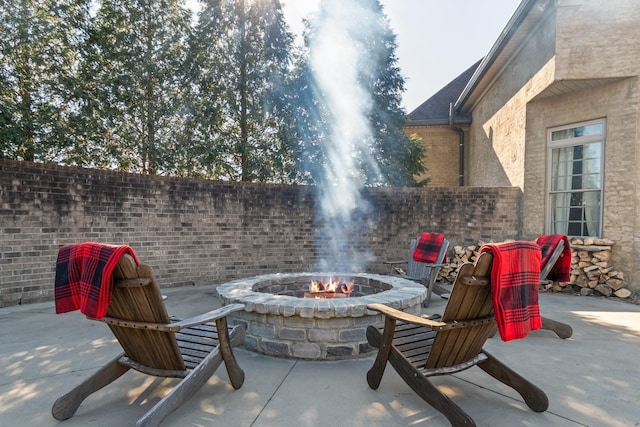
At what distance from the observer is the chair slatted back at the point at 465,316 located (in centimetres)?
185

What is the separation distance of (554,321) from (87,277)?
4156 mm

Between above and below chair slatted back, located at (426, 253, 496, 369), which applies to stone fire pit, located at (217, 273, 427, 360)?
below

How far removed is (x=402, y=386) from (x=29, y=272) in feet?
18.5

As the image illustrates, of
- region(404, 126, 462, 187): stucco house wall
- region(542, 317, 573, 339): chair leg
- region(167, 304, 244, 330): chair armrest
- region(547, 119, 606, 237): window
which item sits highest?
region(404, 126, 462, 187): stucco house wall

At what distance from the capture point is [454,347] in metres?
2.05

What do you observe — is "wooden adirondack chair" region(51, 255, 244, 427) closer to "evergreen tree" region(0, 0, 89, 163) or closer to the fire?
the fire

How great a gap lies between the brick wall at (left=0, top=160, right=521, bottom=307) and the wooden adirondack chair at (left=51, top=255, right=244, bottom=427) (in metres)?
4.15

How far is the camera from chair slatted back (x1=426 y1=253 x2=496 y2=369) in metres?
1.85

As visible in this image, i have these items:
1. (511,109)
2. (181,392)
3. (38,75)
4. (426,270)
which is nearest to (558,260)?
(426,270)

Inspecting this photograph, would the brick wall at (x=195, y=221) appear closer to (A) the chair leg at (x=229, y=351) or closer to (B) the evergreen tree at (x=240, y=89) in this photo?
(B) the evergreen tree at (x=240, y=89)

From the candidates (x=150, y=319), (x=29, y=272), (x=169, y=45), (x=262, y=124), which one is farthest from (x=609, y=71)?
(x=169, y=45)

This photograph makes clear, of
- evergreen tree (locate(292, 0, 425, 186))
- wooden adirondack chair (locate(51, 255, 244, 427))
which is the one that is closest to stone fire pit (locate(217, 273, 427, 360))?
wooden adirondack chair (locate(51, 255, 244, 427))

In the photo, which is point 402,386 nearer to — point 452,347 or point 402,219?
point 452,347

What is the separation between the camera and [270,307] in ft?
9.42
